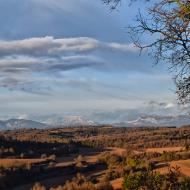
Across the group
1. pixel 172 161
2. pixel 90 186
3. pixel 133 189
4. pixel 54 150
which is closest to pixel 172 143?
pixel 54 150

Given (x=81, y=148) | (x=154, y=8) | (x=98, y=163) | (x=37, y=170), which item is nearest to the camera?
(x=154, y=8)

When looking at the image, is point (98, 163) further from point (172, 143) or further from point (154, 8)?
point (154, 8)

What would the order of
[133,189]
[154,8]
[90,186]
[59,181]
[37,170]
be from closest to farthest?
1. [154,8]
2. [133,189]
3. [90,186]
4. [59,181]
5. [37,170]

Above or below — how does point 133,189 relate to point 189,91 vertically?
below

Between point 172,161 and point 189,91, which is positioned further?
point 172,161

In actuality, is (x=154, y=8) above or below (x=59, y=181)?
above

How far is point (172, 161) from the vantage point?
258ft

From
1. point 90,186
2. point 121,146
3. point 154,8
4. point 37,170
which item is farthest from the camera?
point 121,146

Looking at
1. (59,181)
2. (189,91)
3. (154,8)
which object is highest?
Result: (154,8)

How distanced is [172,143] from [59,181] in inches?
2836

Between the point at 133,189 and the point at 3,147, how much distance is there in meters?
76.8

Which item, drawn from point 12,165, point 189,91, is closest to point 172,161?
point 12,165

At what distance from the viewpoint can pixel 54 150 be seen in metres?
115

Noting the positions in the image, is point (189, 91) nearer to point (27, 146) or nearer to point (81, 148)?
point (27, 146)
